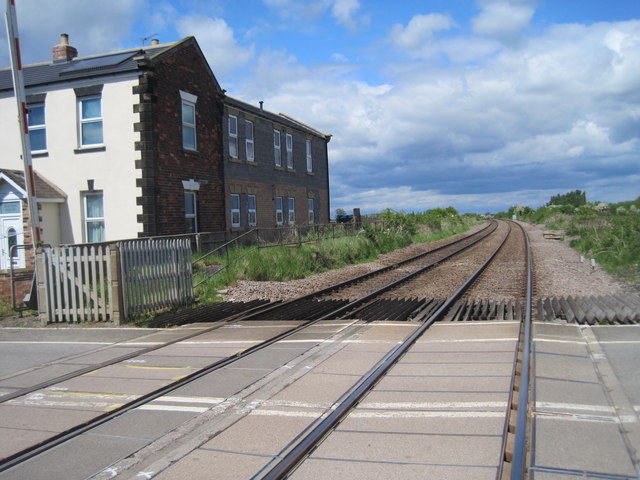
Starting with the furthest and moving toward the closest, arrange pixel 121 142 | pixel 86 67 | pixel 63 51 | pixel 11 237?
pixel 63 51 < pixel 86 67 < pixel 121 142 < pixel 11 237

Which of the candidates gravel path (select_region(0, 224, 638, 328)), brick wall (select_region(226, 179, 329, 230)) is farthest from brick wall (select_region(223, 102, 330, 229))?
gravel path (select_region(0, 224, 638, 328))

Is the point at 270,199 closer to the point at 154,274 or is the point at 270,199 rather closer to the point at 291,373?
the point at 154,274

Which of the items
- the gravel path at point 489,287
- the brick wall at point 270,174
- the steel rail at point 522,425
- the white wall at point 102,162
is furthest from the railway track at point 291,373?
the brick wall at point 270,174

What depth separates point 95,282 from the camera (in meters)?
10.3

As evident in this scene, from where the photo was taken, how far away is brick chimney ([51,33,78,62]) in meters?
21.2

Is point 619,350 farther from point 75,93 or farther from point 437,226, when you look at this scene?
point 437,226

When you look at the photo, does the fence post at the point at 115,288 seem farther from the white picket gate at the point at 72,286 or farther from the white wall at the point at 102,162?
the white wall at the point at 102,162

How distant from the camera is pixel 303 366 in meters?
6.67

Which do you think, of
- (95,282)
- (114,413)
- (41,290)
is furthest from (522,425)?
(41,290)

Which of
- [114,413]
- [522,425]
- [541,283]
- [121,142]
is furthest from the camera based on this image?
[121,142]

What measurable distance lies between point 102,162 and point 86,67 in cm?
326

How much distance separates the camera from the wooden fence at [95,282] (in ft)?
33.5

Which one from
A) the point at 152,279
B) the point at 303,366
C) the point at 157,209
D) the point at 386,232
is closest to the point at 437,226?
the point at 386,232

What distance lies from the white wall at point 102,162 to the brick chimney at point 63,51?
3233 mm
